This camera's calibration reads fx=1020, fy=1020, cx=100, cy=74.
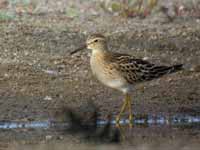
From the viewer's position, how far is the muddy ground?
13.1m

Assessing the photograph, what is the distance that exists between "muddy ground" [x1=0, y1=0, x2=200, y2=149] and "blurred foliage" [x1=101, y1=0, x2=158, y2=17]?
0.12 m

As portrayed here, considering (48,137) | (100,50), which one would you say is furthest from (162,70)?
(48,137)

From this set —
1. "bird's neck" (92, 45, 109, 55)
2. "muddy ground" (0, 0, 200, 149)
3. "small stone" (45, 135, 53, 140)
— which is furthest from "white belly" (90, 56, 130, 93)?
"small stone" (45, 135, 53, 140)

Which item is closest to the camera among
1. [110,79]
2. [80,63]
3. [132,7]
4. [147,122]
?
[147,122]

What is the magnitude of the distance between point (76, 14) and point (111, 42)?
1.46 meters

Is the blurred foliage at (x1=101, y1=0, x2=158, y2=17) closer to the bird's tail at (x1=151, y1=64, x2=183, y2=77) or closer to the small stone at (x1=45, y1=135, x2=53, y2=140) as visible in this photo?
the bird's tail at (x1=151, y1=64, x2=183, y2=77)

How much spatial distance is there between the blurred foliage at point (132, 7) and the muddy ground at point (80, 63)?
0.40ft

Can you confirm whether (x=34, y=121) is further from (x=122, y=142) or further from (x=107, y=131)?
(x=107, y=131)

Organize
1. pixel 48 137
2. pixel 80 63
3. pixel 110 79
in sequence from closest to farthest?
pixel 48 137 < pixel 110 79 < pixel 80 63

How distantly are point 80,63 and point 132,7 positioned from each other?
272 cm

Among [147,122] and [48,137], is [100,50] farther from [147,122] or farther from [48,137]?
[48,137]

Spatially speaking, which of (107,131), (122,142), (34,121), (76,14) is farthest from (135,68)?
(76,14)

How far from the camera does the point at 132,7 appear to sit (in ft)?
56.9

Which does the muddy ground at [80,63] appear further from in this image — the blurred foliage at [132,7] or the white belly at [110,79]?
the white belly at [110,79]
